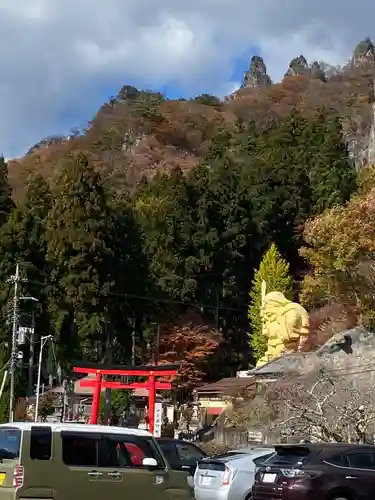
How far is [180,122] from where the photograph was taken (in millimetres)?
96375

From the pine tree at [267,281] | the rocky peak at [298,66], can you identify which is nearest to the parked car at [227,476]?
the pine tree at [267,281]

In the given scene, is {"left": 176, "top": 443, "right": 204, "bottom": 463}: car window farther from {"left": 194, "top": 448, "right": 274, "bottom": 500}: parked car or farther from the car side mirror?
the car side mirror

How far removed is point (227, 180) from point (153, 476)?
48.6 m

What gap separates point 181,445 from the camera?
17.7 m

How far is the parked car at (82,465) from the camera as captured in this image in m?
10.1

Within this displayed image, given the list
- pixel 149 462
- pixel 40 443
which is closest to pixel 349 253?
pixel 149 462

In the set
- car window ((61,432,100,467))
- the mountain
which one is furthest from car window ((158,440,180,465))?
the mountain

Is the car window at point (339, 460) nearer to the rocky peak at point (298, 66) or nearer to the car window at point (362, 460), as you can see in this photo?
the car window at point (362, 460)

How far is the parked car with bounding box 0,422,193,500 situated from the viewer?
1008cm

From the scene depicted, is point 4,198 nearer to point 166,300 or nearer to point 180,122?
point 166,300

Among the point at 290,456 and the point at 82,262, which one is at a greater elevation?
the point at 82,262

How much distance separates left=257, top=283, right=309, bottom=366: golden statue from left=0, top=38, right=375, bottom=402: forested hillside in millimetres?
1248

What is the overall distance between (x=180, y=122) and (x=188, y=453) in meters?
81.2

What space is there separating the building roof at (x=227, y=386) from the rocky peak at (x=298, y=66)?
8828 centimetres
